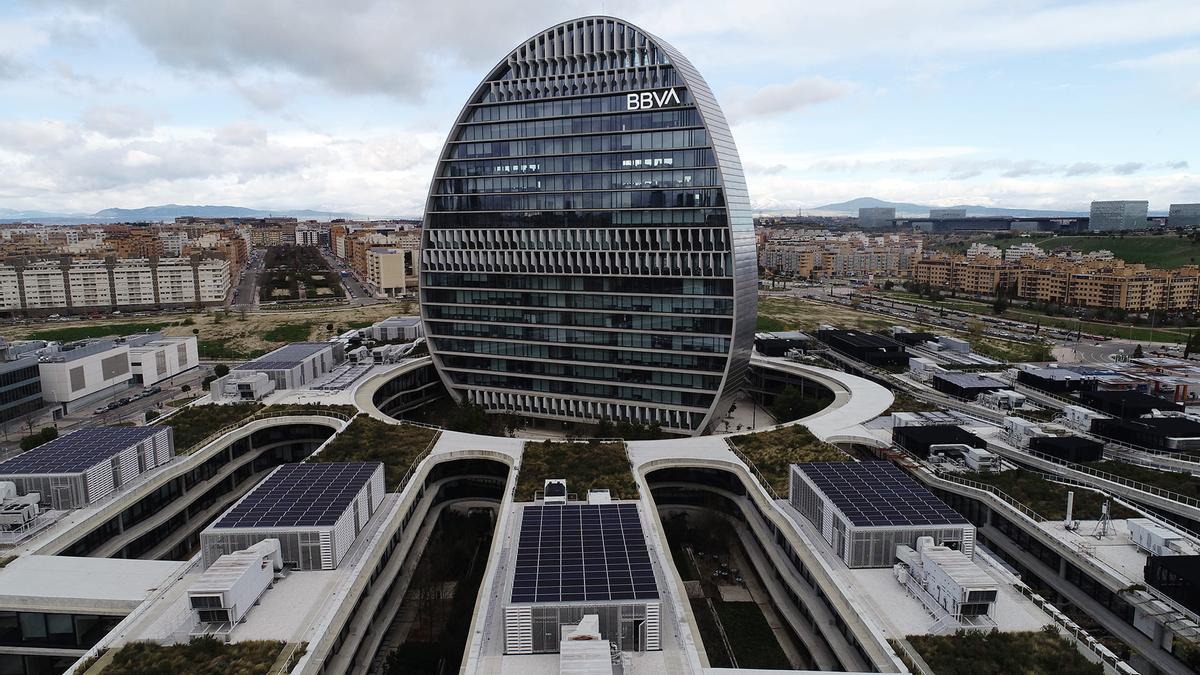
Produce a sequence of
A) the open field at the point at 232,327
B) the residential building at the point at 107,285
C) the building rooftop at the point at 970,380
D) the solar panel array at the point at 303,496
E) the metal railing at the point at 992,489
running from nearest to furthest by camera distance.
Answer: the solar panel array at the point at 303,496 → the metal railing at the point at 992,489 → the building rooftop at the point at 970,380 → the open field at the point at 232,327 → the residential building at the point at 107,285

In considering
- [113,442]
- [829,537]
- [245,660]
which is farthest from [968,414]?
[113,442]

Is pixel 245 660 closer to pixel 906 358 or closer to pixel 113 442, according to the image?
pixel 113 442

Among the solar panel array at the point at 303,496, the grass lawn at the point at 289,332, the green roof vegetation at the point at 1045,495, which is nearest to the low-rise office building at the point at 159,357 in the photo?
the grass lawn at the point at 289,332

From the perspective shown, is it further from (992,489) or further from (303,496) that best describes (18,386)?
(992,489)

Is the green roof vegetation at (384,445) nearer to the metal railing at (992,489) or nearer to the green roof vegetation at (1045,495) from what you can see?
the metal railing at (992,489)

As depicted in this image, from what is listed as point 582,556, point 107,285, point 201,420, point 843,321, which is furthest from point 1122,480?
point 107,285

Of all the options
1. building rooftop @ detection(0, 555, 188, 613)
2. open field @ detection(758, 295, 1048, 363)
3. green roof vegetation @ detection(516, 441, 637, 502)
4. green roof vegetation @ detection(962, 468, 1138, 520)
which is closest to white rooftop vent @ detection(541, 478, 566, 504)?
green roof vegetation @ detection(516, 441, 637, 502)

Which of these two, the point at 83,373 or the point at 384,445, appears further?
the point at 83,373
